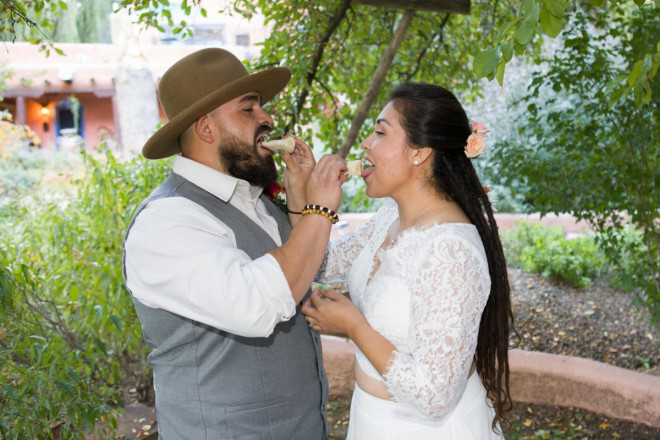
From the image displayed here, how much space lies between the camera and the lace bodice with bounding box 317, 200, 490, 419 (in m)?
1.76

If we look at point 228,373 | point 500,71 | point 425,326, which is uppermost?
point 500,71

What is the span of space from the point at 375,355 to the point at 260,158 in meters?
0.80

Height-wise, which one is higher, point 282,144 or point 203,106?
point 203,106

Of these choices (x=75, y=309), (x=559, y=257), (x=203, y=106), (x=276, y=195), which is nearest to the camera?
(x=203, y=106)

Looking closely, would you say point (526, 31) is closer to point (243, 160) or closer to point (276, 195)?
point (243, 160)

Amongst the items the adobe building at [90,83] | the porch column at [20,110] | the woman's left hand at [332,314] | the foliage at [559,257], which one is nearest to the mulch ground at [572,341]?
the foliage at [559,257]

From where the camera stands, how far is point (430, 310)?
70.2 inches

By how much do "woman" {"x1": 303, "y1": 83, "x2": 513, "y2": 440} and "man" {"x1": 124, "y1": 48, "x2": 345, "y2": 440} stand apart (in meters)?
0.22

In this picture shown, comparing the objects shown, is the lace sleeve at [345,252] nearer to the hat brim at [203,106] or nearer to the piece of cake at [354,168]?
the piece of cake at [354,168]

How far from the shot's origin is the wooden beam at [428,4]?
13.5 ft

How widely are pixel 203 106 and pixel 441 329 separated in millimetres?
1051

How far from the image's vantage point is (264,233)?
212cm

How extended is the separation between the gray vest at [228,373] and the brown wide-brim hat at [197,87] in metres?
0.17

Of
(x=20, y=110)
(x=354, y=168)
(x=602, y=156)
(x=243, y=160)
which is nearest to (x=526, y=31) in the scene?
(x=354, y=168)
